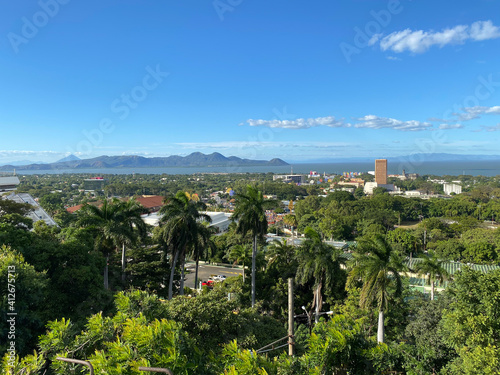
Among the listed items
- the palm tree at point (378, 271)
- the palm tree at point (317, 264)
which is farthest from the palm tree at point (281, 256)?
the palm tree at point (378, 271)

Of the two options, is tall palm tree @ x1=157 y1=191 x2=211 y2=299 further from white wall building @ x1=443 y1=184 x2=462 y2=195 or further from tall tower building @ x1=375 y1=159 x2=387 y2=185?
tall tower building @ x1=375 y1=159 x2=387 y2=185

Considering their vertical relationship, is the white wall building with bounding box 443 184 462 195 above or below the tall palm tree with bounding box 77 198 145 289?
below

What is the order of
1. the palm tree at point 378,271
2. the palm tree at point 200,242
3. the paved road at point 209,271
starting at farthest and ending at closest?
Answer: the paved road at point 209,271 < the palm tree at point 200,242 < the palm tree at point 378,271

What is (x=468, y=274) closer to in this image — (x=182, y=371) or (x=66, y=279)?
(x=182, y=371)

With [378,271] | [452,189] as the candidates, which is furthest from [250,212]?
[452,189]

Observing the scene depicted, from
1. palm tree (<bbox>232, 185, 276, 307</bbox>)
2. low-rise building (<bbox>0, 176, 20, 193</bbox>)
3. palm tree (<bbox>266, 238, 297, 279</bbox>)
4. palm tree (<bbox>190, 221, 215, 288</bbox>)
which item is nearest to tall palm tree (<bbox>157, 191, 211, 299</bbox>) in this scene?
palm tree (<bbox>190, 221, 215, 288</bbox>)

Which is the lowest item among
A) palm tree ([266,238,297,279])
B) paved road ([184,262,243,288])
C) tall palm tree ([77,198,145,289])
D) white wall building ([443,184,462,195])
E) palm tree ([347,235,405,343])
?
paved road ([184,262,243,288])

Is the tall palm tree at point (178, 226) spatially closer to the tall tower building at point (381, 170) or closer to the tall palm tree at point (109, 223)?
the tall palm tree at point (109, 223)
